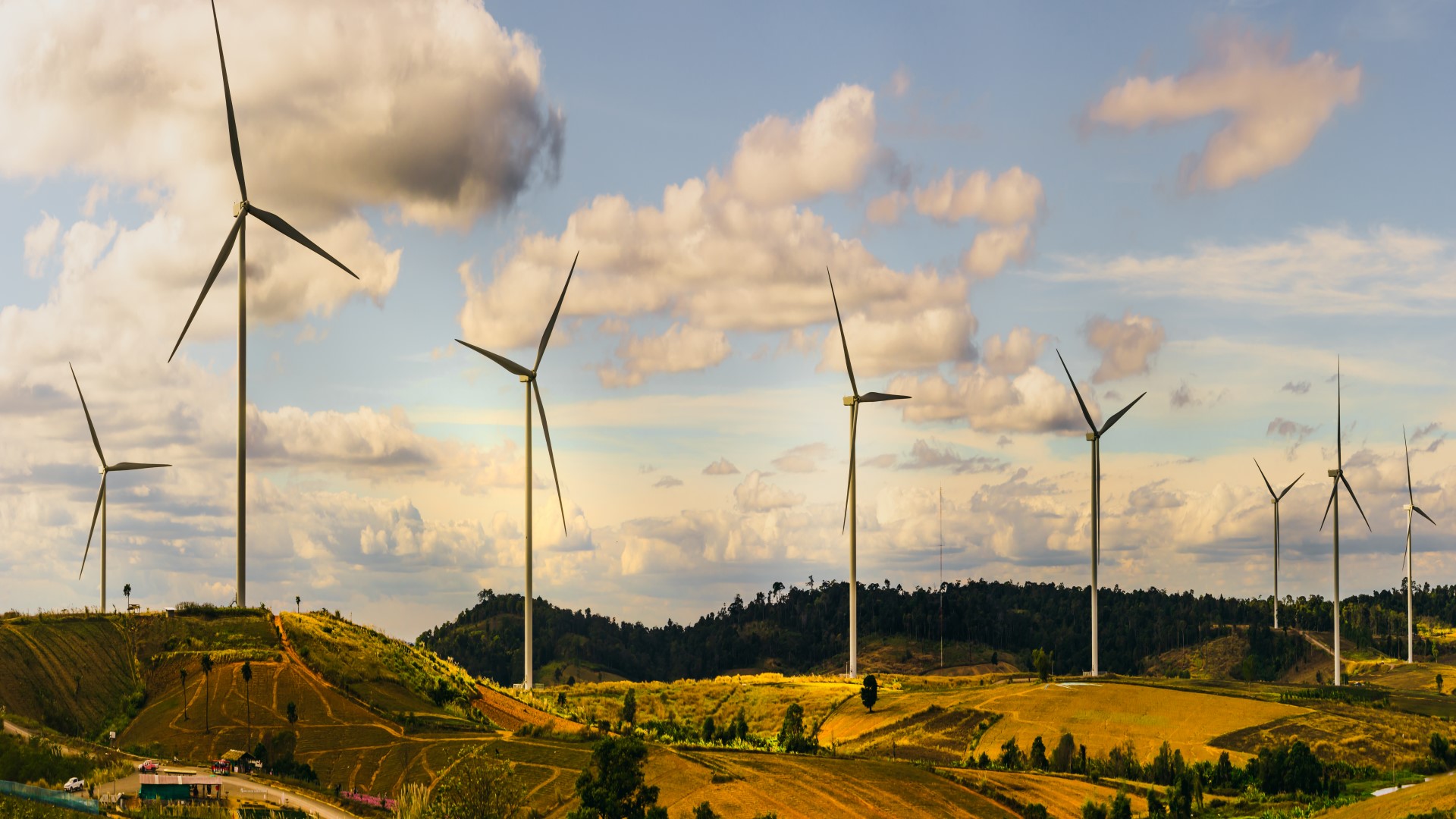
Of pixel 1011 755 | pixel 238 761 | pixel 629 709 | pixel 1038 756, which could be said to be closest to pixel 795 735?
pixel 1011 755

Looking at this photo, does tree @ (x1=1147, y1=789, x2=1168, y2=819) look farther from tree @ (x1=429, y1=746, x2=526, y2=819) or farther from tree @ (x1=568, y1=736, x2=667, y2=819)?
tree @ (x1=429, y1=746, x2=526, y2=819)

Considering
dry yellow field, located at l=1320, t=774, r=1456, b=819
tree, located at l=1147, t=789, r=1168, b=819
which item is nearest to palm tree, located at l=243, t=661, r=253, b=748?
tree, located at l=1147, t=789, r=1168, b=819

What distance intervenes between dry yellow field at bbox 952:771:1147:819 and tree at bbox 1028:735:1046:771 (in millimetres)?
9386

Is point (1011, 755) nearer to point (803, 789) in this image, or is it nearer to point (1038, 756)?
point (1038, 756)

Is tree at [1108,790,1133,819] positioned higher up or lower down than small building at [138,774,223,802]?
lower down

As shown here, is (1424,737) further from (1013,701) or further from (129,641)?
(129,641)

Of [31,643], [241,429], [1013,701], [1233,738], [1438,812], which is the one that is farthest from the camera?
[1013,701]

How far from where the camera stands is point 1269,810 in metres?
114

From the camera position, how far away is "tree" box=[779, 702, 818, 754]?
131500mm

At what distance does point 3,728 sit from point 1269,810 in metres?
107

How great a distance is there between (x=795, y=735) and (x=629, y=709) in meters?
28.6

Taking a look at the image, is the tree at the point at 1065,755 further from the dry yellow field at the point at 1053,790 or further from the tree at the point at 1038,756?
the dry yellow field at the point at 1053,790

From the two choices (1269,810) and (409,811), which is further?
(1269,810)

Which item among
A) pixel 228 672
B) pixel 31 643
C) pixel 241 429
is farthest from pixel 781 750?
pixel 31 643
